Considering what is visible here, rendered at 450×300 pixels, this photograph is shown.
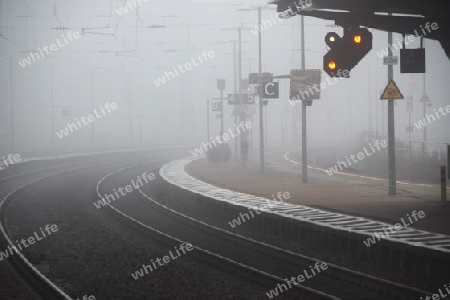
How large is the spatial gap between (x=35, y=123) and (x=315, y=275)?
8250 cm

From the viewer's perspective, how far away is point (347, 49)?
578 inches

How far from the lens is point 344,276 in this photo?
13.1 meters

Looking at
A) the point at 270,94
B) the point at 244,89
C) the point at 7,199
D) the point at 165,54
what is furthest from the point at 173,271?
the point at 165,54

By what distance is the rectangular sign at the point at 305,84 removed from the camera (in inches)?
1210

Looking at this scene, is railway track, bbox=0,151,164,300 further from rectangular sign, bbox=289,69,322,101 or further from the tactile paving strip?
rectangular sign, bbox=289,69,322,101

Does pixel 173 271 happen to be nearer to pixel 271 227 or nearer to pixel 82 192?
pixel 271 227

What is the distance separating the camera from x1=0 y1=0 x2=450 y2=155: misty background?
284ft

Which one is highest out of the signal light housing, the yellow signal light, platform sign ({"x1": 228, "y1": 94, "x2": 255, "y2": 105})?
the signal light housing

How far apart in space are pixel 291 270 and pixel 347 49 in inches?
187

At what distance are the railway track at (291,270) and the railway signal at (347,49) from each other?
161 inches

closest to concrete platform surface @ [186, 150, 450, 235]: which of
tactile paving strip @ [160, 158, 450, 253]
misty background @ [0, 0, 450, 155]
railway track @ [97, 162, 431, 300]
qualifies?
tactile paving strip @ [160, 158, 450, 253]

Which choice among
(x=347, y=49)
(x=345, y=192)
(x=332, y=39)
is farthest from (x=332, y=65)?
(x=345, y=192)

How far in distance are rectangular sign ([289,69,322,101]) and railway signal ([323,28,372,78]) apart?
15747 mm

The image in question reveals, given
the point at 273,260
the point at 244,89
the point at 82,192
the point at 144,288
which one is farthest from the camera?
the point at 244,89
